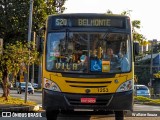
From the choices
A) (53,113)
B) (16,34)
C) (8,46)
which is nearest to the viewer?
(53,113)

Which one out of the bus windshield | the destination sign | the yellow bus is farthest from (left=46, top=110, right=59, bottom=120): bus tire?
the destination sign

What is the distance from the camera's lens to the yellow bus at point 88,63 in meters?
12.6

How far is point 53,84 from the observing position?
1270 centimetres

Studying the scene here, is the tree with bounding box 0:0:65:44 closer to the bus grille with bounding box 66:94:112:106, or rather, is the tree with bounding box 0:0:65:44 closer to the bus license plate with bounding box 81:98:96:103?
the bus grille with bounding box 66:94:112:106

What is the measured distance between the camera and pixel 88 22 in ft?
43.2

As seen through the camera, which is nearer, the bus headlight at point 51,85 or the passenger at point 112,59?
the bus headlight at point 51,85

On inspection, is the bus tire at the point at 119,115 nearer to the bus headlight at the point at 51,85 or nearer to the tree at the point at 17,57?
the bus headlight at the point at 51,85

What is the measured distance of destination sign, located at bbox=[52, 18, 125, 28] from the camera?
1312cm

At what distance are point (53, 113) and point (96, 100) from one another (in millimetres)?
1892

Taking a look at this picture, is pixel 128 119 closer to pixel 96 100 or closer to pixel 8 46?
pixel 96 100

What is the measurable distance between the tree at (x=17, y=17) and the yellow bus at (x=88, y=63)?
380 inches

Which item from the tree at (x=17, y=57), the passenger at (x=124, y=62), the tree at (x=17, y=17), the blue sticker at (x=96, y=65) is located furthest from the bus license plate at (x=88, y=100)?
the tree at (x=17, y=17)

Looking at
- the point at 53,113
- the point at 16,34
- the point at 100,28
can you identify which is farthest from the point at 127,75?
the point at 16,34

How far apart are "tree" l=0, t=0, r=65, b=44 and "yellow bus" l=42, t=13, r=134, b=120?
965cm
